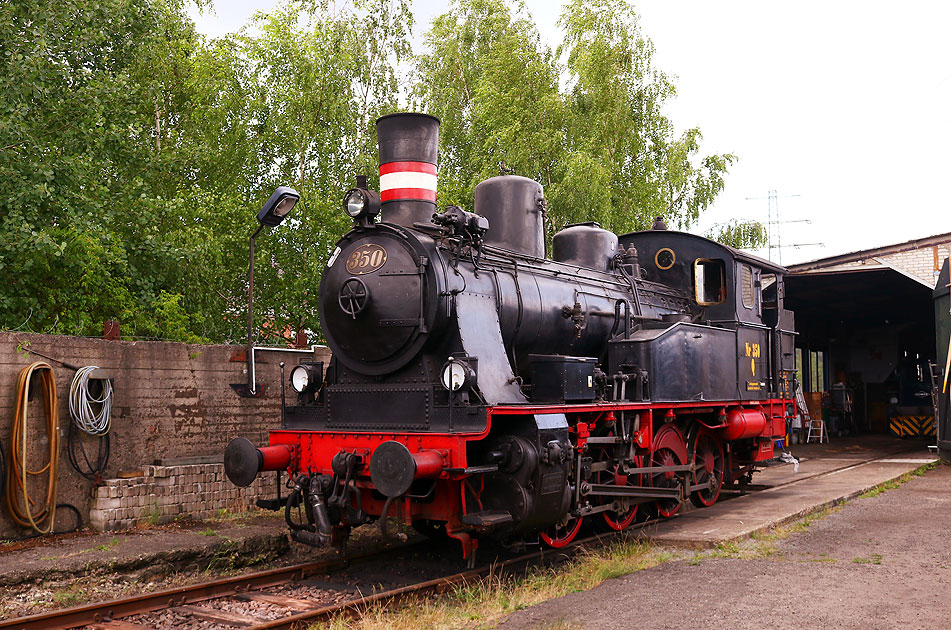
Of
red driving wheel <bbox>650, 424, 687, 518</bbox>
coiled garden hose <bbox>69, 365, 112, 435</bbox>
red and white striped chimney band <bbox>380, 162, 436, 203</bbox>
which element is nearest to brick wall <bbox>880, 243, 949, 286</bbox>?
red driving wheel <bbox>650, 424, 687, 518</bbox>

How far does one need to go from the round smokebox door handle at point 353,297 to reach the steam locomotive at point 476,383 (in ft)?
0.06

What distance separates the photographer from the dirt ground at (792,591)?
492 cm

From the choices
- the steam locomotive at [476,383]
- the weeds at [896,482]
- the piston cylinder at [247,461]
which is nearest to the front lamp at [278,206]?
the steam locomotive at [476,383]

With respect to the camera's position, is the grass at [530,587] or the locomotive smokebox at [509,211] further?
the locomotive smokebox at [509,211]

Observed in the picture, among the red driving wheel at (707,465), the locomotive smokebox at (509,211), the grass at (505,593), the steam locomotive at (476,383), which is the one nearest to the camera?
the grass at (505,593)

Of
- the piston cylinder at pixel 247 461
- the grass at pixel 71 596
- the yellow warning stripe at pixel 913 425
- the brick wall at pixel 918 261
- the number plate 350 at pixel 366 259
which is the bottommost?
the yellow warning stripe at pixel 913 425

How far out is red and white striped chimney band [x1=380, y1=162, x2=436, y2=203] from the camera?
23.6ft

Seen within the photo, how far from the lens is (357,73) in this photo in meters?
17.6

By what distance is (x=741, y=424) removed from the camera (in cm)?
988

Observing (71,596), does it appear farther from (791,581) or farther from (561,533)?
(791,581)

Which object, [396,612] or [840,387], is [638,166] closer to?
[840,387]

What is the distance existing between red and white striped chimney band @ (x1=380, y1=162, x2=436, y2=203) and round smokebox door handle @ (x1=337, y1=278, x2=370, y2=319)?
98cm

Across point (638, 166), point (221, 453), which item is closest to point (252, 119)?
point (221, 453)

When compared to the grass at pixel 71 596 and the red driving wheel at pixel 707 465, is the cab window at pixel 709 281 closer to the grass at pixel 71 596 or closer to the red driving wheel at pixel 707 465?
the red driving wheel at pixel 707 465
